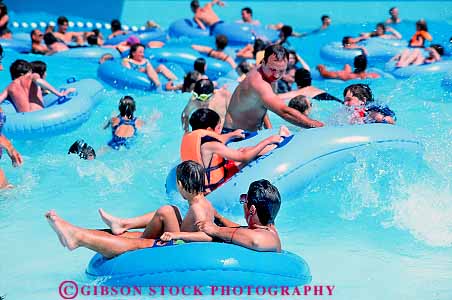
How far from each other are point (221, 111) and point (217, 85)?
230 cm

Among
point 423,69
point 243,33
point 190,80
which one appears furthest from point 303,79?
point 243,33

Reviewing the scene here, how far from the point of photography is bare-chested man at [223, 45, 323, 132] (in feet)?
18.0

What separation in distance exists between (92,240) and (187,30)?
9.65m

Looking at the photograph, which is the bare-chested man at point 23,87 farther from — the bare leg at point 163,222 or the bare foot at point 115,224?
the bare leg at point 163,222

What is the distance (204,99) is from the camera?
6.45m

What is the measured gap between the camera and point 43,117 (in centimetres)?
751

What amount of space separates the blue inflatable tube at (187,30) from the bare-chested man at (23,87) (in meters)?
5.62

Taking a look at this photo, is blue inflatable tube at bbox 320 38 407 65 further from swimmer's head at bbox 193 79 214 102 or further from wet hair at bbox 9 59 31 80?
wet hair at bbox 9 59 31 80

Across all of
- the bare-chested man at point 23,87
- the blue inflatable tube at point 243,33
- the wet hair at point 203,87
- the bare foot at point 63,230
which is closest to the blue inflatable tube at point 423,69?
the blue inflatable tube at point 243,33

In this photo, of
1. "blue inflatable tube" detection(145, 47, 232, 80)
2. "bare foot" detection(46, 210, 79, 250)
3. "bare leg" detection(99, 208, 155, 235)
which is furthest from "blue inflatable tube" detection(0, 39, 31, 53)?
"bare foot" detection(46, 210, 79, 250)

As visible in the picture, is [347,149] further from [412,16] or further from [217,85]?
[412,16]

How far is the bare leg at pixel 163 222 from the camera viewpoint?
13.8 ft

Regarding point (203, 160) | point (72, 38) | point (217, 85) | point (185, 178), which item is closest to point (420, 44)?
point (217, 85)

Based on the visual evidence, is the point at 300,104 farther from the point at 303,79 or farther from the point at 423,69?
the point at 423,69
